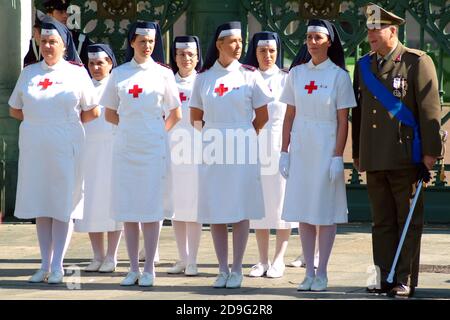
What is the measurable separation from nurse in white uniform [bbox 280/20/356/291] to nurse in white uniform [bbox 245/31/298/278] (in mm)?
1018

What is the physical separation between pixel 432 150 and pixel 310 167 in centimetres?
95

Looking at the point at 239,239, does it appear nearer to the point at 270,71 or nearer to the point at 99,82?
the point at 270,71

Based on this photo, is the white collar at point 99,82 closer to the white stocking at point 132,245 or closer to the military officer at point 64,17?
the military officer at point 64,17

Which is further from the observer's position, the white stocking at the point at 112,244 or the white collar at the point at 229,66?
the white stocking at the point at 112,244

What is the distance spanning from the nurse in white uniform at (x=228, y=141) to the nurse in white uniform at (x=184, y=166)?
87cm

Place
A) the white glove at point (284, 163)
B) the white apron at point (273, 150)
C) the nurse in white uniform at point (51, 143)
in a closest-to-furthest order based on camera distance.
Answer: the white glove at point (284, 163), the nurse in white uniform at point (51, 143), the white apron at point (273, 150)

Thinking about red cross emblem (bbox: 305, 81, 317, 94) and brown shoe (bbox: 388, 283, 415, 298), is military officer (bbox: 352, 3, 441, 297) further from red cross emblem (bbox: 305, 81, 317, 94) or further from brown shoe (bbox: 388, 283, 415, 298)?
red cross emblem (bbox: 305, 81, 317, 94)

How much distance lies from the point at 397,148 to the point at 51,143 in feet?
8.52

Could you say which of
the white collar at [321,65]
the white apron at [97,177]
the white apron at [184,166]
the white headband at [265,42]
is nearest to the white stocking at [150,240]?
the white apron at [184,166]

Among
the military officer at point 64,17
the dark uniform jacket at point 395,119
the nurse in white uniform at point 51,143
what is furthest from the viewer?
the military officer at point 64,17

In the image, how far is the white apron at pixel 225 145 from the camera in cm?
1052

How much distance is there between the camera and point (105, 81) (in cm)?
1173

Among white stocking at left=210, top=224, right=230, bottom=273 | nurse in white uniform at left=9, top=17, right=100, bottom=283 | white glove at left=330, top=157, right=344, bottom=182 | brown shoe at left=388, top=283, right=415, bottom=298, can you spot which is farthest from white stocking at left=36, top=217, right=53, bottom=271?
brown shoe at left=388, top=283, right=415, bottom=298
